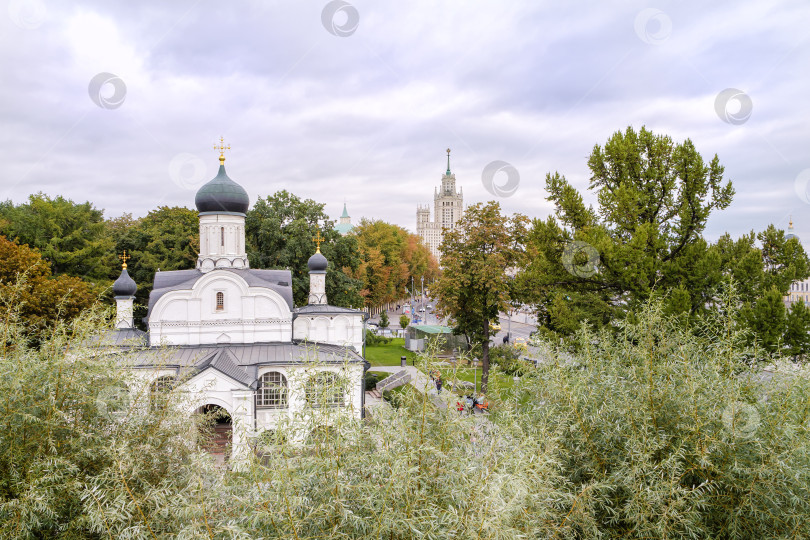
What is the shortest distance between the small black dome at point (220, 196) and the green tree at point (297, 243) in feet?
25.2

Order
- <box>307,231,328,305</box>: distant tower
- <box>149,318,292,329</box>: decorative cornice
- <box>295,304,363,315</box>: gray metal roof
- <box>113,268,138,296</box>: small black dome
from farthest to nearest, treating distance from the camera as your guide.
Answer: <box>307,231,328,305</box>: distant tower → <box>113,268,138,296</box>: small black dome → <box>295,304,363,315</box>: gray metal roof → <box>149,318,292,329</box>: decorative cornice

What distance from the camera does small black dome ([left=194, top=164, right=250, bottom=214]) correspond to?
19500mm

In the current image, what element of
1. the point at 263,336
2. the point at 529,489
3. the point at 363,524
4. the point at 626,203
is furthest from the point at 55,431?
the point at 626,203

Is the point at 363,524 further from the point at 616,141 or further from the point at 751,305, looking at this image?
the point at 616,141

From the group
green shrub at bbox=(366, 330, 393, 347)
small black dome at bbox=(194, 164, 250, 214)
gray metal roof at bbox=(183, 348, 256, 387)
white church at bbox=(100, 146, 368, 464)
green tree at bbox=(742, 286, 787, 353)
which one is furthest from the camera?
green shrub at bbox=(366, 330, 393, 347)

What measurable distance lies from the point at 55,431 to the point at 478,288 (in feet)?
54.5

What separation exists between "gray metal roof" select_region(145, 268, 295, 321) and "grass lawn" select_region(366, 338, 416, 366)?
1059cm

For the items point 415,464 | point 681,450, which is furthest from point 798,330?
point 415,464

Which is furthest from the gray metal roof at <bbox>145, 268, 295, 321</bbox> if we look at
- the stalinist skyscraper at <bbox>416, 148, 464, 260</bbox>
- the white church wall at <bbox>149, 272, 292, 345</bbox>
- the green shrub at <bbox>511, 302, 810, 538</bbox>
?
the stalinist skyscraper at <bbox>416, 148, 464, 260</bbox>

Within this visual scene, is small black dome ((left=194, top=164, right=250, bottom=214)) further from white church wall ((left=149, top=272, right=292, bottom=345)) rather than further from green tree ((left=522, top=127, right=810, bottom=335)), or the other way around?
green tree ((left=522, top=127, right=810, bottom=335))

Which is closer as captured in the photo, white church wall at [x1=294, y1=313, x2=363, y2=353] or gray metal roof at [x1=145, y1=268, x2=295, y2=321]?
gray metal roof at [x1=145, y1=268, x2=295, y2=321]

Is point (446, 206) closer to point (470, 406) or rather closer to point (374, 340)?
point (374, 340)

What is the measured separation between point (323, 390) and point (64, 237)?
3235cm

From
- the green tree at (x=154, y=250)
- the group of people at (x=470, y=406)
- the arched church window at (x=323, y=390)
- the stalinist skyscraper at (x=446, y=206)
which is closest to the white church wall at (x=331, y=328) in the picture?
the group of people at (x=470, y=406)
